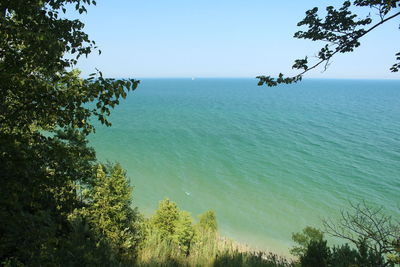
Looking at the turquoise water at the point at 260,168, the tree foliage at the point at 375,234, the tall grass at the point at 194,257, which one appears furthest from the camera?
the turquoise water at the point at 260,168

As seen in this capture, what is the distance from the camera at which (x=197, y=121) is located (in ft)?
249

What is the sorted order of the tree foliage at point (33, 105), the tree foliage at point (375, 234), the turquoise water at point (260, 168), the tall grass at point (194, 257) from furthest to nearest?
the turquoise water at point (260, 168)
the tall grass at point (194, 257)
the tree foliage at point (375, 234)
the tree foliage at point (33, 105)

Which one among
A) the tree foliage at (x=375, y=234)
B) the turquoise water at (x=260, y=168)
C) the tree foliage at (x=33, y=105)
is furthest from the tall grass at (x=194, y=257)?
the turquoise water at (x=260, y=168)

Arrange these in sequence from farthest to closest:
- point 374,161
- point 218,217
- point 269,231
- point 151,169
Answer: point 374,161, point 151,169, point 218,217, point 269,231

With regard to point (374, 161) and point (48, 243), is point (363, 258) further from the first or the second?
point (374, 161)

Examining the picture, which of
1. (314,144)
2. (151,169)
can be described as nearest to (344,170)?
(314,144)

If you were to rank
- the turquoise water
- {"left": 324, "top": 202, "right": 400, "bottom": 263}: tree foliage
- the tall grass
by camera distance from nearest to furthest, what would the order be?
1. {"left": 324, "top": 202, "right": 400, "bottom": 263}: tree foliage
2. the tall grass
3. the turquoise water

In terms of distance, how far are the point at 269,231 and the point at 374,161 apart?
2759 centimetres

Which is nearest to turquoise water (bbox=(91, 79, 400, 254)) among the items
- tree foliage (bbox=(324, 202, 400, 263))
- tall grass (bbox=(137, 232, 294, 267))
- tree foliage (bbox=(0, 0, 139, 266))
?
tree foliage (bbox=(324, 202, 400, 263))

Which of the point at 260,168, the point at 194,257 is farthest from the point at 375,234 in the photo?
the point at 260,168

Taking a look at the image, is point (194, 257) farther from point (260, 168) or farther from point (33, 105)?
point (260, 168)

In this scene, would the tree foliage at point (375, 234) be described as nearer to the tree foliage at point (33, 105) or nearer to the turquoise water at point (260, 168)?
the tree foliage at point (33, 105)

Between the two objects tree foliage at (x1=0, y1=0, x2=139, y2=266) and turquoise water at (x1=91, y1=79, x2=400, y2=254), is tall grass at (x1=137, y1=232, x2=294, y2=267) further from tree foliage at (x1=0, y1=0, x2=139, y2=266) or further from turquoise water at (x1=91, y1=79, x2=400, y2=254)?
turquoise water at (x1=91, y1=79, x2=400, y2=254)

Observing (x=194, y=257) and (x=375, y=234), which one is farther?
(x=194, y=257)
